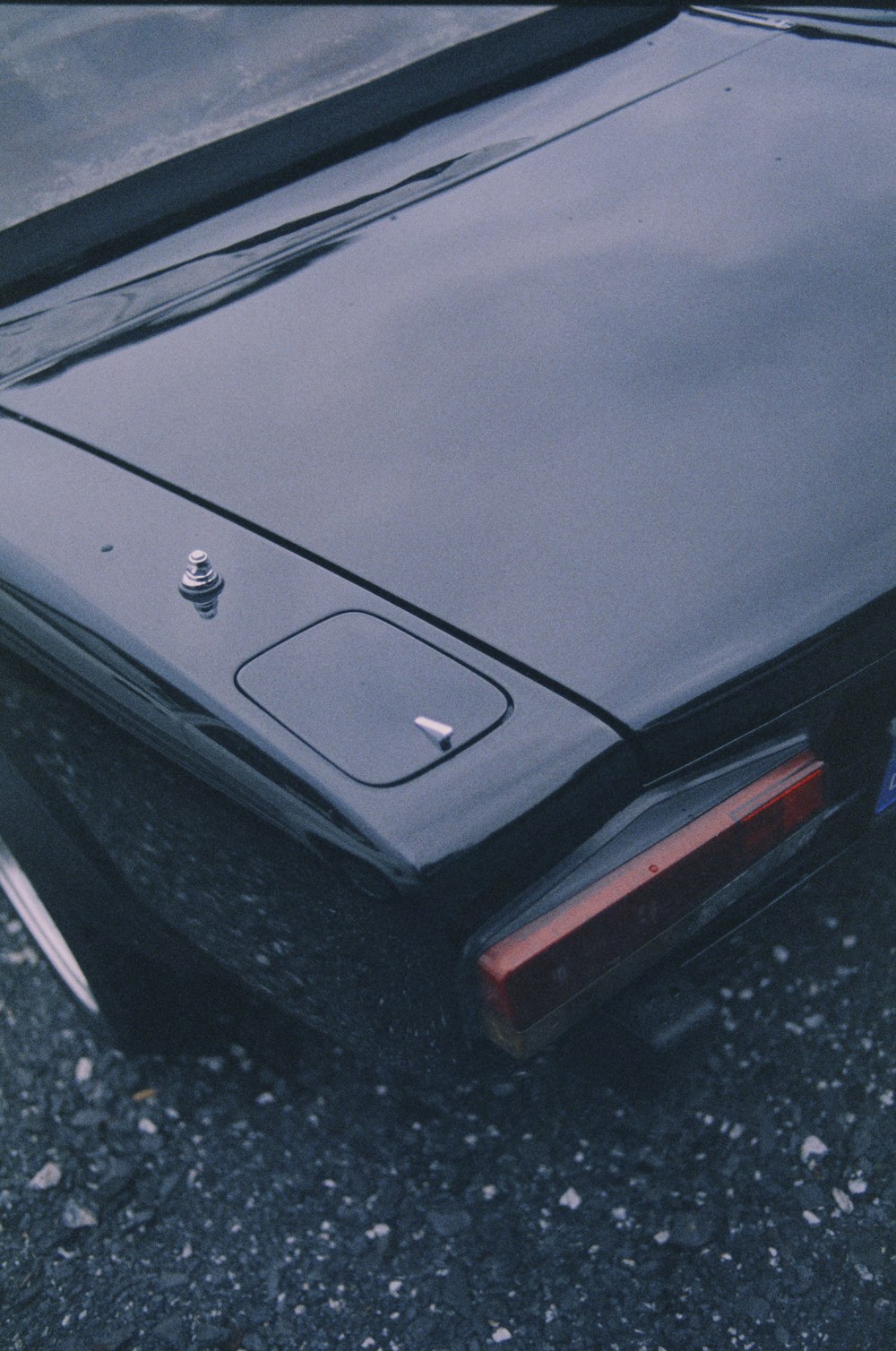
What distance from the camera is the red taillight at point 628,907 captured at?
42.6 inches

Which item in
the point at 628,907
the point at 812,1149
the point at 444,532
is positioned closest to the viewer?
the point at 628,907

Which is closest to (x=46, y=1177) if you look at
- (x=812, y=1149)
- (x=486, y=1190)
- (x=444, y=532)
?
(x=486, y=1190)

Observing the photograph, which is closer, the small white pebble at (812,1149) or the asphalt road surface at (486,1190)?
the asphalt road surface at (486,1190)

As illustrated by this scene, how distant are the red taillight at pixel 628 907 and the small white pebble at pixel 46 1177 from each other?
1.09 metres

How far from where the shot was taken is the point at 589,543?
1242 millimetres

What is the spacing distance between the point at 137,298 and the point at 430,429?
593 millimetres

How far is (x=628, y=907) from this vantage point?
3.68 feet

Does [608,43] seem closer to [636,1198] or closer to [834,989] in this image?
[834,989]

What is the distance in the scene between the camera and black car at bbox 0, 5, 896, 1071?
43.8 inches

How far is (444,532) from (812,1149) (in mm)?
1131

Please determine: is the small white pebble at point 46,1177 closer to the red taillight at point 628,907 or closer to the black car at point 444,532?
the black car at point 444,532

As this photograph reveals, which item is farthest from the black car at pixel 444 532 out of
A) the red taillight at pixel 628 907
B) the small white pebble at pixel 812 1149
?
the small white pebble at pixel 812 1149

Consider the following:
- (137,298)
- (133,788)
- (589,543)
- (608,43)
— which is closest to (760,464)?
(589,543)

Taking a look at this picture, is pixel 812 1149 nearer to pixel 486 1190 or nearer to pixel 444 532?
pixel 486 1190
